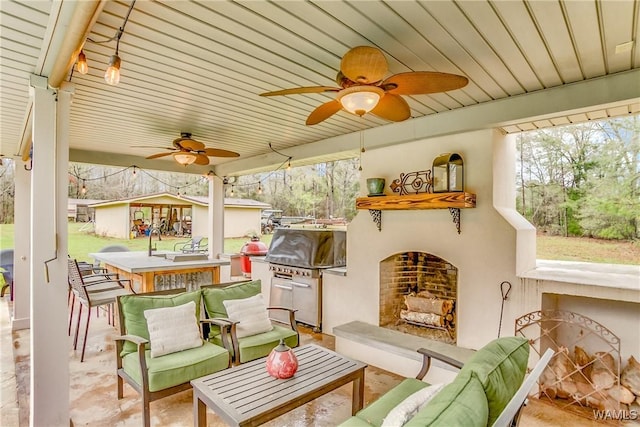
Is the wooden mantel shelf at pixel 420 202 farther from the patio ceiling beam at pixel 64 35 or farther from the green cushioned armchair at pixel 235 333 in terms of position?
the patio ceiling beam at pixel 64 35

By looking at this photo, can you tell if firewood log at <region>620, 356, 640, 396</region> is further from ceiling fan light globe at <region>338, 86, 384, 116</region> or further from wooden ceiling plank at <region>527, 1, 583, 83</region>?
ceiling fan light globe at <region>338, 86, 384, 116</region>

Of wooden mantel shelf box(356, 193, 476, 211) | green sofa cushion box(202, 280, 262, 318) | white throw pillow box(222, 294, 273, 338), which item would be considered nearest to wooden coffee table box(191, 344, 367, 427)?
white throw pillow box(222, 294, 273, 338)

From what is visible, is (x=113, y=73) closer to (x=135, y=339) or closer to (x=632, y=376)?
(x=135, y=339)

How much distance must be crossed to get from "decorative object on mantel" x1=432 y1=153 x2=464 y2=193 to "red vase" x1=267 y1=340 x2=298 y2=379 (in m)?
2.19

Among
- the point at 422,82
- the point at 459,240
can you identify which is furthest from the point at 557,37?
the point at 459,240

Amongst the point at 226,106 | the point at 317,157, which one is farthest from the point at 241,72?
the point at 317,157

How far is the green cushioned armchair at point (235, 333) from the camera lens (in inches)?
122

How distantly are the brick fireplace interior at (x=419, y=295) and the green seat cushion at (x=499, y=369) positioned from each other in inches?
76.4

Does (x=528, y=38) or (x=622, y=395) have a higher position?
(x=528, y=38)

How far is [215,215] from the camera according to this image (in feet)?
22.6

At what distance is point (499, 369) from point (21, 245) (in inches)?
243

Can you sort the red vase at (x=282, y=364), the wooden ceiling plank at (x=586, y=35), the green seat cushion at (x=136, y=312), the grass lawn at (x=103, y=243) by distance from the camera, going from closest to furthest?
the wooden ceiling plank at (x=586, y=35) < the red vase at (x=282, y=364) < the green seat cushion at (x=136, y=312) < the grass lawn at (x=103, y=243)

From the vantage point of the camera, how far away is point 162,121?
13.3 ft

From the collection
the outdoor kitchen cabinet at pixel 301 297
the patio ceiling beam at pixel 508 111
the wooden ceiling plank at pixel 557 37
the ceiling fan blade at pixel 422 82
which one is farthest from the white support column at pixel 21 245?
the wooden ceiling plank at pixel 557 37
